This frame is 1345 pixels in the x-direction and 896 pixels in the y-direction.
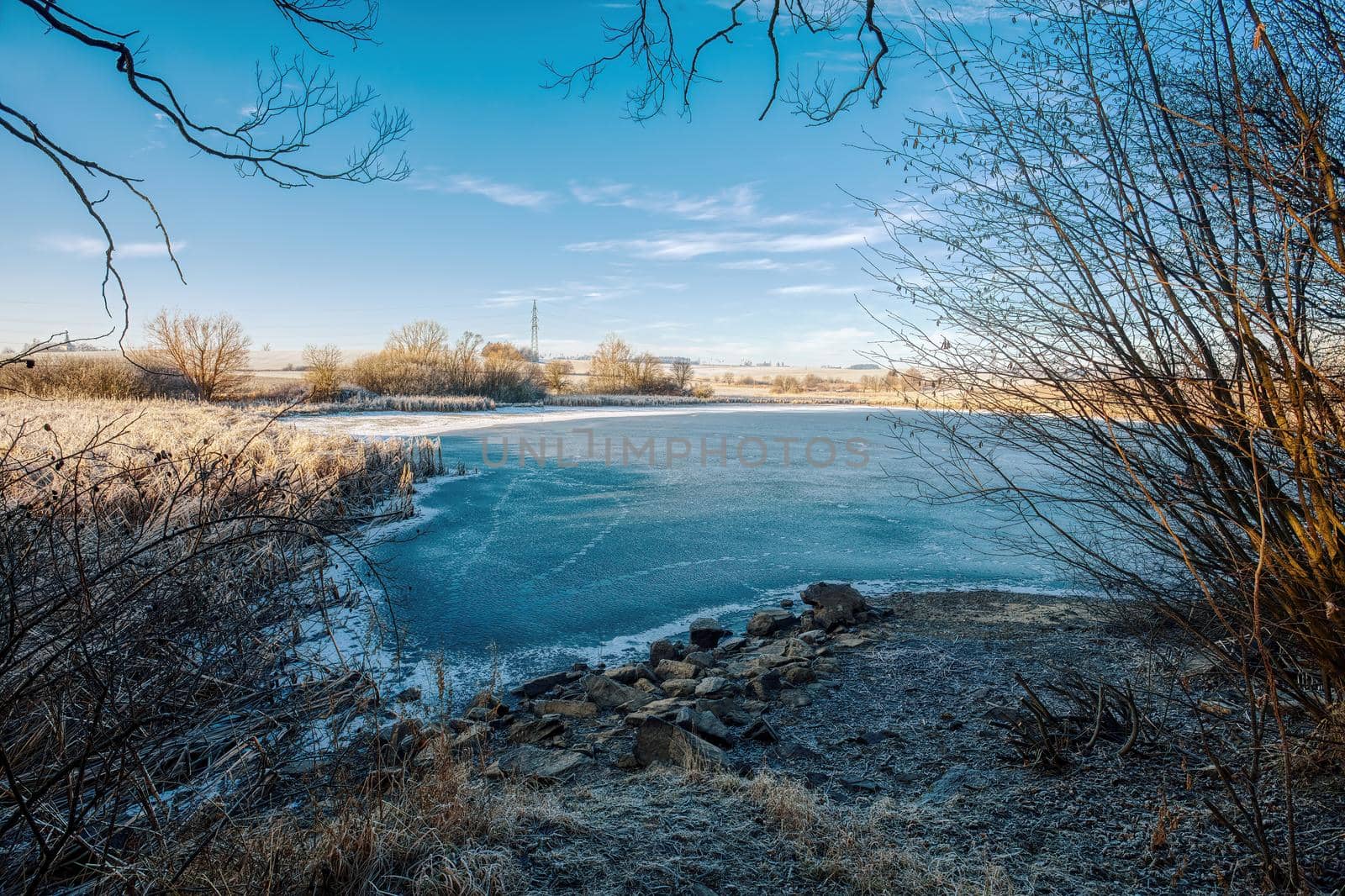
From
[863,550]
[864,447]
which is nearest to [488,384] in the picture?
[864,447]

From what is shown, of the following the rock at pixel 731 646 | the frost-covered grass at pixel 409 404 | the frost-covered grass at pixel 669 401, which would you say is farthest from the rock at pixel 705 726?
the frost-covered grass at pixel 669 401

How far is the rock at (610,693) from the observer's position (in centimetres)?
402

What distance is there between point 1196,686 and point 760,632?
8.91 feet

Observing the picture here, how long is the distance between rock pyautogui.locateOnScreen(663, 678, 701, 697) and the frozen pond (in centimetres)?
91

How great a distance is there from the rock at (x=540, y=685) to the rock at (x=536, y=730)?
23.3 inches

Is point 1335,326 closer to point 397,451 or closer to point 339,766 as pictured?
point 339,766

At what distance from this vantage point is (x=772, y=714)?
12.4ft

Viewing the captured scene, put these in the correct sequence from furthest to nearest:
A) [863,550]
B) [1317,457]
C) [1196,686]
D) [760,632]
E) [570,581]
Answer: [863,550] < [570,581] < [760,632] < [1196,686] < [1317,457]

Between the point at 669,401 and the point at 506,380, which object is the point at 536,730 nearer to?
the point at 506,380

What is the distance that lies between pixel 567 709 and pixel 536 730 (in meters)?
0.31

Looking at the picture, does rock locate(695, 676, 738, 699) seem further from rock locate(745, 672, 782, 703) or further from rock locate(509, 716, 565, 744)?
rock locate(509, 716, 565, 744)

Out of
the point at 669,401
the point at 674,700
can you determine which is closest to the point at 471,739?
the point at 674,700

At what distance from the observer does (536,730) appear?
3637 mm

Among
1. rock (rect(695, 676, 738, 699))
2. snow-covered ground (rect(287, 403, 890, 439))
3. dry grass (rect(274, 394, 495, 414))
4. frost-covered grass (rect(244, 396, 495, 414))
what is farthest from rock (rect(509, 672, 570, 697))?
dry grass (rect(274, 394, 495, 414))
